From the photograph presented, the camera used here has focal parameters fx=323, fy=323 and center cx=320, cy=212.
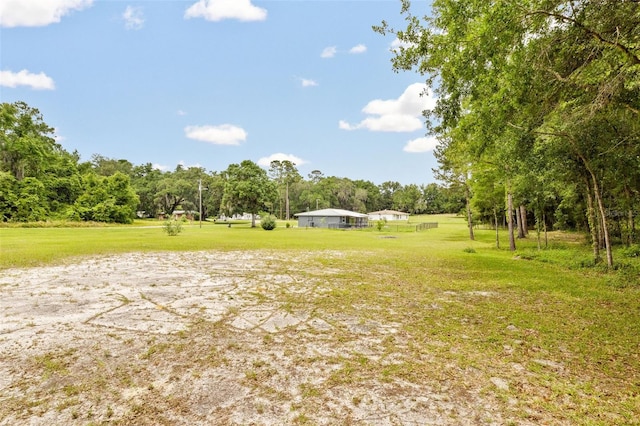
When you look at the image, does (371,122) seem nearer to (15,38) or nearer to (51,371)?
(15,38)

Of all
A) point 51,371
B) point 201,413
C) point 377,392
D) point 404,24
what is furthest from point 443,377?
point 404,24

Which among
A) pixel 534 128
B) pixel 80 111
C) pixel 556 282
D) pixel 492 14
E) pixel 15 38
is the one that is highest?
pixel 80 111

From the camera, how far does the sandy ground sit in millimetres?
2721

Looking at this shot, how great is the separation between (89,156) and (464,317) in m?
84.4

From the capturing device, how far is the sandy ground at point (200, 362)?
8.93 ft

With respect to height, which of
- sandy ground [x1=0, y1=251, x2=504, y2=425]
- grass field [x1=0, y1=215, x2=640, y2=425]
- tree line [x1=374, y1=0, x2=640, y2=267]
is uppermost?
tree line [x1=374, y1=0, x2=640, y2=267]

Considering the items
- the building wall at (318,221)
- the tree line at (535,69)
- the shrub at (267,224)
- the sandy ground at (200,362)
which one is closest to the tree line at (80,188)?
the shrub at (267,224)

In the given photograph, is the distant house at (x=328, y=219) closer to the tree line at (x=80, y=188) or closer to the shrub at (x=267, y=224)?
the tree line at (x=80, y=188)

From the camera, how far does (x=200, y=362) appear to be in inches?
147

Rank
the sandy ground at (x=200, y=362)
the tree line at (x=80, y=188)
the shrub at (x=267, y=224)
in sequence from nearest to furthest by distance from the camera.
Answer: the sandy ground at (x=200, y=362), the shrub at (x=267, y=224), the tree line at (x=80, y=188)

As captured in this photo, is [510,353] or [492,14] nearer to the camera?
[510,353]

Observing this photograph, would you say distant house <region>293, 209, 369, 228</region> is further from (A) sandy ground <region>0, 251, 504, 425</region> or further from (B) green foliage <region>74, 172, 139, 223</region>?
(A) sandy ground <region>0, 251, 504, 425</region>

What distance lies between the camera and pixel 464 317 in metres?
5.49

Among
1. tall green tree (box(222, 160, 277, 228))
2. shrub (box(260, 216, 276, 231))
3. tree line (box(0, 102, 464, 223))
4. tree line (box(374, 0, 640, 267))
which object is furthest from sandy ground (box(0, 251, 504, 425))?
tall green tree (box(222, 160, 277, 228))
